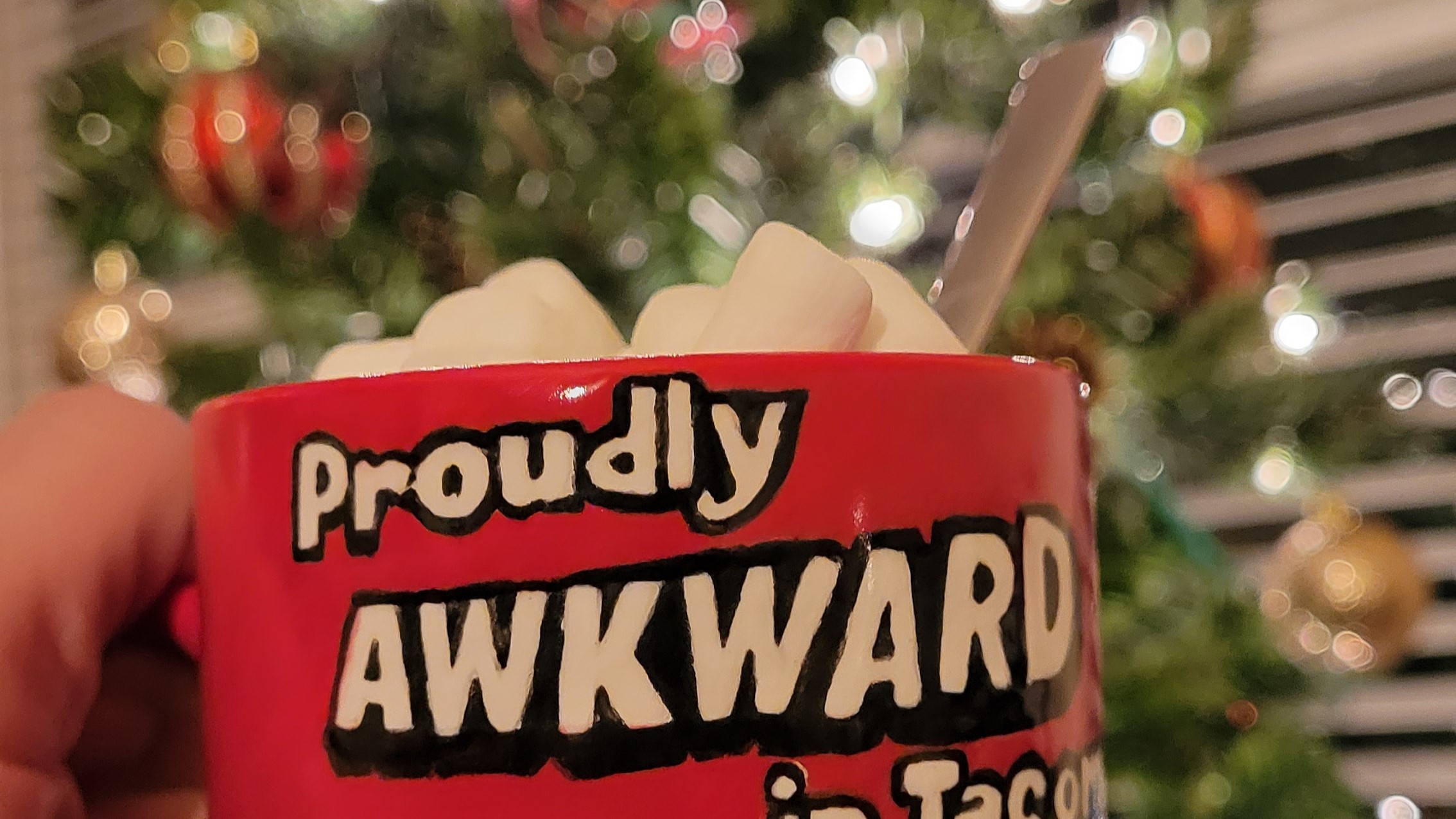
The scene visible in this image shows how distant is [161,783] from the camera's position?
1.36 ft

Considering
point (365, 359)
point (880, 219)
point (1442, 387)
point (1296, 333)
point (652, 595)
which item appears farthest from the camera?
point (1442, 387)

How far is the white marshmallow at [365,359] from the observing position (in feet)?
1.10

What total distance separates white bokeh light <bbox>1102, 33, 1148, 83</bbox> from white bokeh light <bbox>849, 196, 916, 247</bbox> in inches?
7.0

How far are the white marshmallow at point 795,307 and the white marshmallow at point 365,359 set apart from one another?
0.10 metres

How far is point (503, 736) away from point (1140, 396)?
2.31 feet

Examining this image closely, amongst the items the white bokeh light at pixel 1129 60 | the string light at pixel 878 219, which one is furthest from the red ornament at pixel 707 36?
the white bokeh light at pixel 1129 60

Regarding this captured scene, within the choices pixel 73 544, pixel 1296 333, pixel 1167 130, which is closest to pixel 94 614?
pixel 73 544

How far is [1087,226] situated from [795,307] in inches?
24.8

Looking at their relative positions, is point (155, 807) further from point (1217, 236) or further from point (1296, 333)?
point (1296, 333)

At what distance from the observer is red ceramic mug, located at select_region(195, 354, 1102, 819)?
240 millimetres

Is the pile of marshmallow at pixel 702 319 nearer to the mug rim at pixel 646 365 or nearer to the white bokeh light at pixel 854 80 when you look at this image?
the mug rim at pixel 646 365

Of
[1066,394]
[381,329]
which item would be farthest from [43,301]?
[1066,394]

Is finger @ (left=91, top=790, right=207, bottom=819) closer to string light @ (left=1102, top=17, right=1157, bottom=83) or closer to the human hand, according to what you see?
the human hand

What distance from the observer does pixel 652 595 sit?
0.79ft
